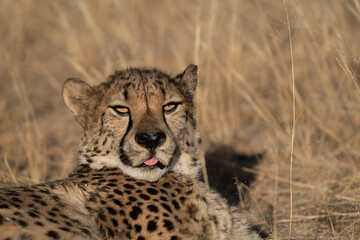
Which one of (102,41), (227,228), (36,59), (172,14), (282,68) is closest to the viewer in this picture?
(227,228)

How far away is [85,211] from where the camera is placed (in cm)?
243

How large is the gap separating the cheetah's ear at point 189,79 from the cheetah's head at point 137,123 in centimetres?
7

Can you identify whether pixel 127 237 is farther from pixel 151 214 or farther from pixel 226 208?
pixel 226 208

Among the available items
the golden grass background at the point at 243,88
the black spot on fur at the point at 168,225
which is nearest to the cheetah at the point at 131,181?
the black spot on fur at the point at 168,225

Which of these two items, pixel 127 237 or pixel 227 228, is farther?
pixel 227 228

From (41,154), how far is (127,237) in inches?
90.8

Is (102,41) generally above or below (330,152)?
above

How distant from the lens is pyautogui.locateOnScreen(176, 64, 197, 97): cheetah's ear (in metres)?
3.26

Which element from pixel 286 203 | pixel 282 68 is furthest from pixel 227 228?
pixel 282 68

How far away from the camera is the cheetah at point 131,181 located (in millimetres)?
2318

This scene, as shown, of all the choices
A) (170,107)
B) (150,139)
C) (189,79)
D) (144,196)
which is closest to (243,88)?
(189,79)

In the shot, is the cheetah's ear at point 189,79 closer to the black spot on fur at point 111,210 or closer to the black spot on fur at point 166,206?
the black spot on fur at point 166,206

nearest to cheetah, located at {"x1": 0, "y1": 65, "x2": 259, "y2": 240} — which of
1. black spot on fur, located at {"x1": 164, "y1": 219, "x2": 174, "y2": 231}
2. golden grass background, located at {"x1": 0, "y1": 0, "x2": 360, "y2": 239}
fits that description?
black spot on fur, located at {"x1": 164, "y1": 219, "x2": 174, "y2": 231}

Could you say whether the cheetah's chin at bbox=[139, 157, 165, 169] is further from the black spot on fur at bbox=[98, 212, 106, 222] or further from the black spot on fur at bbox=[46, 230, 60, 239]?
the black spot on fur at bbox=[46, 230, 60, 239]
